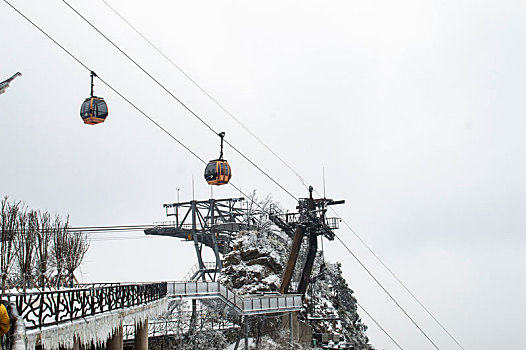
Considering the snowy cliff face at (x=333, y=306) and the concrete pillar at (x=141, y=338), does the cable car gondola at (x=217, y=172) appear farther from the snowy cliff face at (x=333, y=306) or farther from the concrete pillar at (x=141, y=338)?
the snowy cliff face at (x=333, y=306)

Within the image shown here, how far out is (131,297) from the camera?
62.4 ft

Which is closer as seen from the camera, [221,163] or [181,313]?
[221,163]

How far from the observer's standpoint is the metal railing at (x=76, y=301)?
35.4 ft

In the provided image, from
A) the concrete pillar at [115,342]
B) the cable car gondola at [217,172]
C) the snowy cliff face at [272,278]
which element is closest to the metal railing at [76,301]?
the concrete pillar at [115,342]

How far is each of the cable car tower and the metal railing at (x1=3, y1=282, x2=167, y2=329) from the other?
1706 cm

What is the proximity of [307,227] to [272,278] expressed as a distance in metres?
4.57

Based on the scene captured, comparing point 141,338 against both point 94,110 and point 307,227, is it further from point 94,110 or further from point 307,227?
point 307,227

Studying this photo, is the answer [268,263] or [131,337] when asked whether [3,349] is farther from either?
[268,263]

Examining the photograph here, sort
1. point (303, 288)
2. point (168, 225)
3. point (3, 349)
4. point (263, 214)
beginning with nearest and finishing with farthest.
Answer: point (3, 349) → point (303, 288) → point (263, 214) → point (168, 225)

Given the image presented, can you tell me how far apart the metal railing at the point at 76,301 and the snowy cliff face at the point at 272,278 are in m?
16.3

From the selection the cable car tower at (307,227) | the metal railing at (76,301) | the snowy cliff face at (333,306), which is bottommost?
the snowy cliff face at (333,306)

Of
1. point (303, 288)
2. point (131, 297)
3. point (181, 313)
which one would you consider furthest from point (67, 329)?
point (303, 288)

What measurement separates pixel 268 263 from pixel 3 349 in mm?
34068

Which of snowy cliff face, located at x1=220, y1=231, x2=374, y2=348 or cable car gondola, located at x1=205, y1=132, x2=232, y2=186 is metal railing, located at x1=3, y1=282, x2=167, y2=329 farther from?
snowy cliff face, located at x1=220, y1=231, x2=374, y2=348
